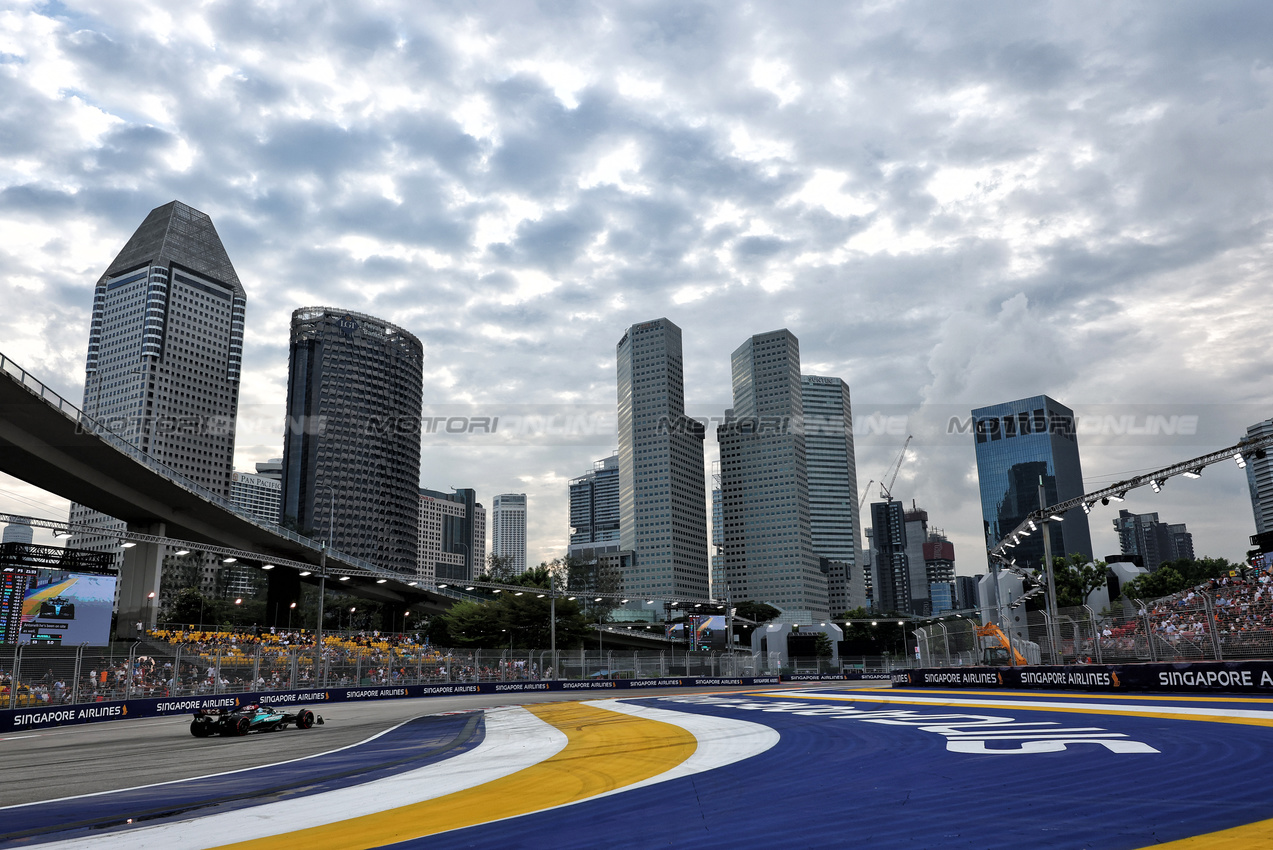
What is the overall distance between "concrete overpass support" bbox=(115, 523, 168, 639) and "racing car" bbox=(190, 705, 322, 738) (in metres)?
41.8

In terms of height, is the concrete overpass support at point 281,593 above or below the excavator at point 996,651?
above

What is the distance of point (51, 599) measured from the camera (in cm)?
Answer: 5006

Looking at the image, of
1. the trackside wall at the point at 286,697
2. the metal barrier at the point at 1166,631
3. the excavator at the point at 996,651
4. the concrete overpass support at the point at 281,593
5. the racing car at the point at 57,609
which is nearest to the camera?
the metal barrier at the point at 1166,631

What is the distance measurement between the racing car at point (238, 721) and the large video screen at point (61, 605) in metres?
33.1

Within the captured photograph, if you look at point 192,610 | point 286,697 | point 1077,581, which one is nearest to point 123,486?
point 286,697

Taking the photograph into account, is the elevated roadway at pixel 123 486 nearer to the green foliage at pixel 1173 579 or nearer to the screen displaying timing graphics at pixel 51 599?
the screen displaying timing graphics at pixel 51 599

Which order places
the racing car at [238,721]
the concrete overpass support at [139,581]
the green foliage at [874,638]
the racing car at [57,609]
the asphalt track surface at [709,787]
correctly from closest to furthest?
the asphalt track surface at [709,787], the racing car at [238,721], the racing car at [57,609], the concrete overpass support at [139,581], the green foliage at [874,638]

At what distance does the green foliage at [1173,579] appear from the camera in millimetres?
84000

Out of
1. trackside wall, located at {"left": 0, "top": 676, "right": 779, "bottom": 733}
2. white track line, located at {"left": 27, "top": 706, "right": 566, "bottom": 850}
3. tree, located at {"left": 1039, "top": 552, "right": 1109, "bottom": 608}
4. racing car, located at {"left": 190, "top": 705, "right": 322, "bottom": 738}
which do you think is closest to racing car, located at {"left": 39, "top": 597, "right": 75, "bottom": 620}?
trackside wall, located at {"left": 0, "top": 676, "right": 779, "bottom": 733}

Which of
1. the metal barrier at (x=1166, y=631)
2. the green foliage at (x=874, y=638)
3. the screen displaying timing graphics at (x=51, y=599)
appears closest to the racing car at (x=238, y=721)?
the metal barrier at (x=1166, y=631)

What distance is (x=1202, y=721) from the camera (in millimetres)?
14508

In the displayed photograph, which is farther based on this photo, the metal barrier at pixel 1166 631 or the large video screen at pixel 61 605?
the large video screen at pixel 61 605

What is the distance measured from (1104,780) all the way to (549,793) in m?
6.15

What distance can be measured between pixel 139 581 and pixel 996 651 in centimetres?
5762
